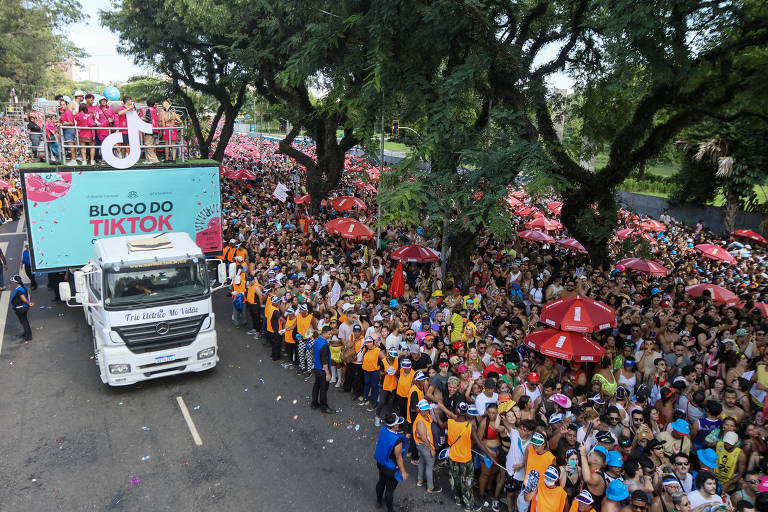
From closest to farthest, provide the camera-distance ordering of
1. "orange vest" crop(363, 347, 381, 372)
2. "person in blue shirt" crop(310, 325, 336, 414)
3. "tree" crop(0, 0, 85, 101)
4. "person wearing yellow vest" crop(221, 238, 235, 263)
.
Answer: "person in blue shirt" crop(310, 325, 336, 414) → "orange vest" crop(363, 347, 381, 372) → "person wearing yellow vest" crop(221, 238, 235, 263) → "tree" crop(0, 0, 85, 101)

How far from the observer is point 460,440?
708 centimetres

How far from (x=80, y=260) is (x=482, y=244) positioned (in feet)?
42.5

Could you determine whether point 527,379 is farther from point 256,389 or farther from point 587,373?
point 256,389

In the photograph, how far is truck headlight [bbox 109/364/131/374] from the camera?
9.54 m

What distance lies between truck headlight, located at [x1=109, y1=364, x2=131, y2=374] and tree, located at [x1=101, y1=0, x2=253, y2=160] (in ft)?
48.0

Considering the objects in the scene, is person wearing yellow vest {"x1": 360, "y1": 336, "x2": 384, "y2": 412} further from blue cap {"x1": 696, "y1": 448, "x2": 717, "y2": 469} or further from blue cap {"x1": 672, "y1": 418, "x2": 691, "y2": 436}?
blue cap {"x1": 696, "y1": 448, "x2": 717, "y2": 469}

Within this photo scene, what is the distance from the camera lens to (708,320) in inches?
428

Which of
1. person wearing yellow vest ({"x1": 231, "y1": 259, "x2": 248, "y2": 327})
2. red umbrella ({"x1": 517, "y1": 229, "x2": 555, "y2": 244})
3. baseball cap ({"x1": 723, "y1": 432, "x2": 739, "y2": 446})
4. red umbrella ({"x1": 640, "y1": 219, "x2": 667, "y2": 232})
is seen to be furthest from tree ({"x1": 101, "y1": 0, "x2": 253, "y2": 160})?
baseball cap ({"x1": 723, "y1": 432, "x2": 739, "y2": 446})

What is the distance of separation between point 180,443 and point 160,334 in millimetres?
2117

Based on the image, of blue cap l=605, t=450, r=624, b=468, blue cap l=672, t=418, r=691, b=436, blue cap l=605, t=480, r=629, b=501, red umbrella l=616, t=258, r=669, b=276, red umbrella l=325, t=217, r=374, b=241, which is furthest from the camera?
red umbrella l=325, t=217, r=374, b=241

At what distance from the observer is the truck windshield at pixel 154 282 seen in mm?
9703

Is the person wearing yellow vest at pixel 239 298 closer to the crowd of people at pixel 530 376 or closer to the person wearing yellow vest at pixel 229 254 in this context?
the crowd of people at pixel 530 376

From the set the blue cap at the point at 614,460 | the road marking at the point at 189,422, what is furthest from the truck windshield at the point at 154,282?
the blue cap at the point at 614,460

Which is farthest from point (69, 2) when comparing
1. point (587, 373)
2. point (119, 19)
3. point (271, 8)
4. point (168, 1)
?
point (587, 373)
